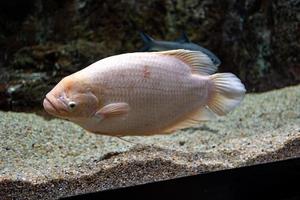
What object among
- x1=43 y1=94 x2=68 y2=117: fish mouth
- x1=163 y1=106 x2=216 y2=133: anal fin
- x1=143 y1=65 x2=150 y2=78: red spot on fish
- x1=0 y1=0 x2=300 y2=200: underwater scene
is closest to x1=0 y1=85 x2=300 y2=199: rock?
x1=0 y1=0 x2=300 y2=200: underwater scene

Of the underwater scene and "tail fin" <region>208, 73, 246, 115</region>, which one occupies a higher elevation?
"tail fin" <region>208, 73, 246, 115</region>

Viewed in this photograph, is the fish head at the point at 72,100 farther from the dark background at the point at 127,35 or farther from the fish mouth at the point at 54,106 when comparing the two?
the dark background at the point at 127,35

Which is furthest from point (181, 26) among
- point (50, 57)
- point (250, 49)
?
point (50, 57)

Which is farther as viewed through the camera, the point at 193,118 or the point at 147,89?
the point at 193,118

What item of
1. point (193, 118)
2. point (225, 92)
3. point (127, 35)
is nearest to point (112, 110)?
point (193, 118)

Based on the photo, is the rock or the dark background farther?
the dark background

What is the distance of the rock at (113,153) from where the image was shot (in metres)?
2.24

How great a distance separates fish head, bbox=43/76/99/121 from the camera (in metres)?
1.80

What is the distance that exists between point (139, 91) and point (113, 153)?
1113mm

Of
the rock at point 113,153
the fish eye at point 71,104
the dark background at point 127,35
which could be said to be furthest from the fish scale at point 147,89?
the dark background at point 127,35

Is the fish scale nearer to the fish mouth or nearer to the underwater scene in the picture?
the underwater scene

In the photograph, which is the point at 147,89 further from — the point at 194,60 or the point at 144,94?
the point at 194,60

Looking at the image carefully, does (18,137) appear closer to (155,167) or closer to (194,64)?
(155,167)

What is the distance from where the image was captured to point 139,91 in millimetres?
1870
